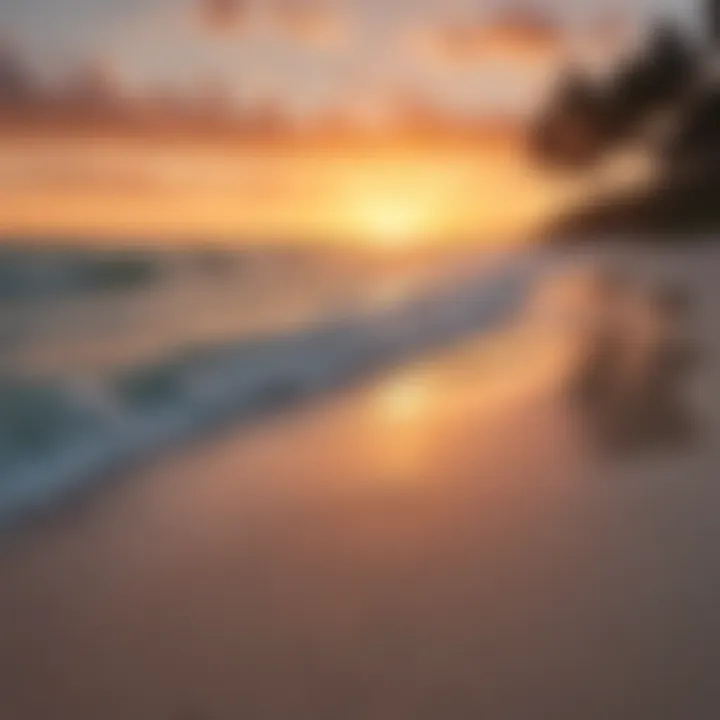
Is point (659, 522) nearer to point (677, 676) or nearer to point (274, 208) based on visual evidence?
point (677, 676)

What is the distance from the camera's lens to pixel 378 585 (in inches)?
17.9

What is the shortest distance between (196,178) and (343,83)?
250 mm

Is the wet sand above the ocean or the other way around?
the other way around

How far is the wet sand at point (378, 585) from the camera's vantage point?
0.37 m

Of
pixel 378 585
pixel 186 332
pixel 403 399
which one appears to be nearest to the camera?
pixel 378 585

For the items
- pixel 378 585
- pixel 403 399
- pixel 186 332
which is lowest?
pixel 378 585

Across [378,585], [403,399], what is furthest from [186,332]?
[378,585]

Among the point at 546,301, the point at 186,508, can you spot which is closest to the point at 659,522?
the point at 186,508

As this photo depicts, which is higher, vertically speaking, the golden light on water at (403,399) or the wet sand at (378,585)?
the golden light on water at (403,399)

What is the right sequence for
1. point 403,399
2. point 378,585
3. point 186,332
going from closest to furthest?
point 378,585 < point 403,399 < point 186,332

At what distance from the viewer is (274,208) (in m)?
1.61

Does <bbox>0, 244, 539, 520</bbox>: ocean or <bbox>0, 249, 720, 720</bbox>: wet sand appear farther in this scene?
<bbox>0, 244, 539, 520</bbox>: ocean

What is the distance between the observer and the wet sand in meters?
0.37

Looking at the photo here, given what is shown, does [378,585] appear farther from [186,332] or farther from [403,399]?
[186,332]
